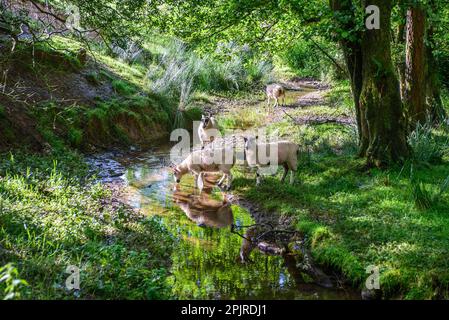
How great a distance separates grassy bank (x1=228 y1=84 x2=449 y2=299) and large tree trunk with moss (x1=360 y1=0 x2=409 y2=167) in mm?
335

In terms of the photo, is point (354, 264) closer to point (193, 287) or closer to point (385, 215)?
point (385, 215)

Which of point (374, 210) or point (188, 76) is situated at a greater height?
point (188, 76)

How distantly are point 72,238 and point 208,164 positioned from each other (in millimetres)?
4016

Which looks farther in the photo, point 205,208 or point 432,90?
point 432,90

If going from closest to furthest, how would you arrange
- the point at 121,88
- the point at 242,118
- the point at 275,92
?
the point at 121,88
the point at 242,118
the point at 275,92

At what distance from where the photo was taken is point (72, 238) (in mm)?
5672

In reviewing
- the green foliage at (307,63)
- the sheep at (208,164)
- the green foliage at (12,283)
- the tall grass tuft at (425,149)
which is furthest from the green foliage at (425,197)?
the green foliage at (307,63)

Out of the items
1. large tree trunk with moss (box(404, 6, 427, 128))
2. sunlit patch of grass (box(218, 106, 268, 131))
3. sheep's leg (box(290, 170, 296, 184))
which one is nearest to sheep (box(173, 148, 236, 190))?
sheep's leg (box(290, 170, 296, 184))

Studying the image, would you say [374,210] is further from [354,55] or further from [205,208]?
[354,55]

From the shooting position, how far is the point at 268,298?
16.8 feet

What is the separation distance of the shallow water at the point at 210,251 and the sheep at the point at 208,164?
1.01 feet

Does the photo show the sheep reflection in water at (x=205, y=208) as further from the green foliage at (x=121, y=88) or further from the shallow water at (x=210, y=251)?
the green foliage at (x=121, y=88)

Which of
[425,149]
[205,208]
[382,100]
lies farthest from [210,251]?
[425,149]
